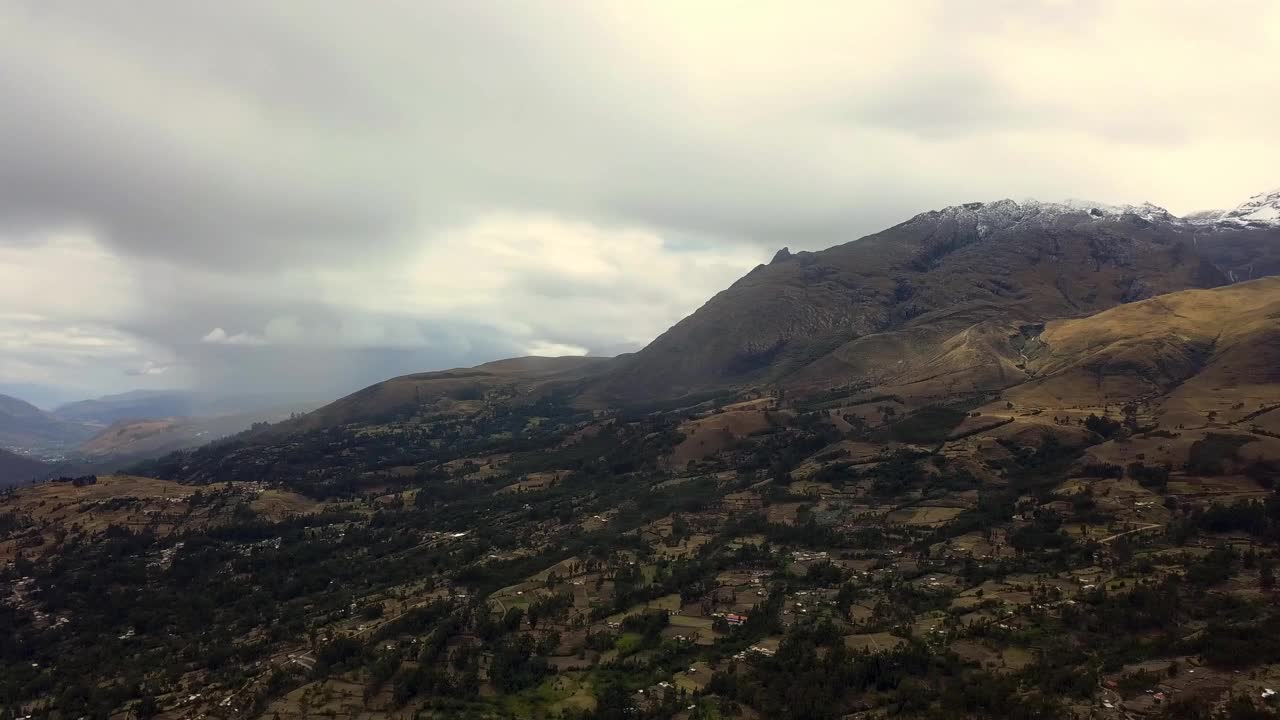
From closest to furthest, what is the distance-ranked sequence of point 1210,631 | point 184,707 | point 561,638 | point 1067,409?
point 1210,631 < point 184,707 < point 561,638 < point 1067,409

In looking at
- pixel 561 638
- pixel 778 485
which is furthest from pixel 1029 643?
pixel 778 485

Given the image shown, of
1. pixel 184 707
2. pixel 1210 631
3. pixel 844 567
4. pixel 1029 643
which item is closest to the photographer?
pixel 1210 631

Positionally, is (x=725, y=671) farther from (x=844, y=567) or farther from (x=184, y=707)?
(x=184, y=707)

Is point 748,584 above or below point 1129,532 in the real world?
below

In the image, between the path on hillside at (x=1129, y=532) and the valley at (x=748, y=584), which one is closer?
the valley at (x=748, y=584)

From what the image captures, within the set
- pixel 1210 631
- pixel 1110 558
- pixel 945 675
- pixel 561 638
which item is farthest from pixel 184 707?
pixel 1110 558

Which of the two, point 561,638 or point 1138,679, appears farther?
point 561,638

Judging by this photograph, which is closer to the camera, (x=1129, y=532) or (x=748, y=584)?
(x=748, y=584)

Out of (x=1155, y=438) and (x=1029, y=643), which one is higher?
(x=1155, y=438)

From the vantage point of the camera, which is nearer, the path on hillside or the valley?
the valley
